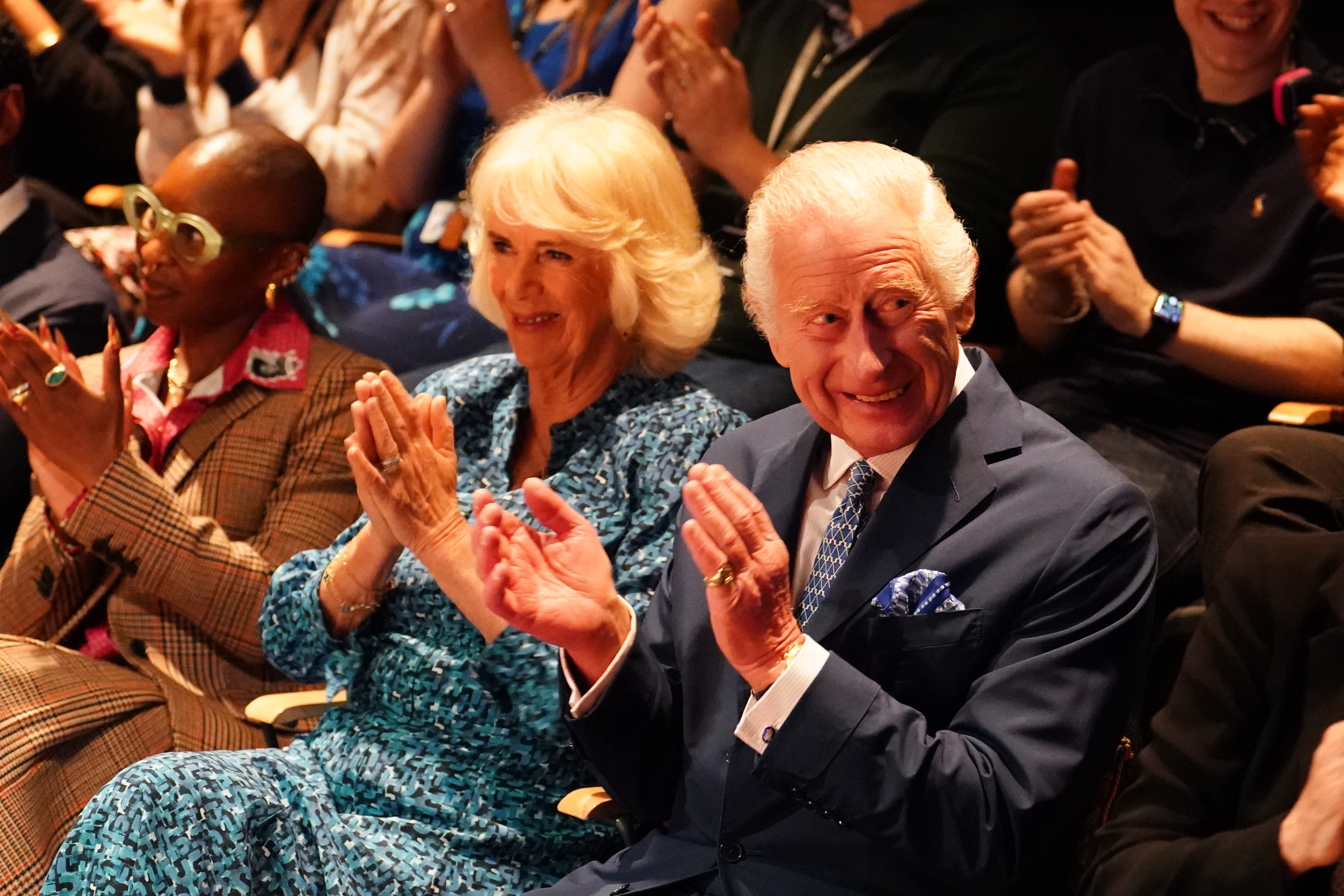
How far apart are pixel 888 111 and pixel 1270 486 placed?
4.07ft

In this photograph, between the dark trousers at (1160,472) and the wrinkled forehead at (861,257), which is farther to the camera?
the dark trousers at (1160,472)

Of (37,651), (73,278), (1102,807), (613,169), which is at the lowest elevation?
(37,651)

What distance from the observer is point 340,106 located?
3803 mm

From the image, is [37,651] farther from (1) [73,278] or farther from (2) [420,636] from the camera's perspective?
(1) [73,278]

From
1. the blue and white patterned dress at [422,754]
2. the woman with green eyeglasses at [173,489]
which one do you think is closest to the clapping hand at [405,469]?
the blue and white patterned dress at [422,754]

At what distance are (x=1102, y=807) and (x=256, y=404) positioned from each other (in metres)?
1.68

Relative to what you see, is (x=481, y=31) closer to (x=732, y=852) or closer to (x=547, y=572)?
(x=547, y=572)

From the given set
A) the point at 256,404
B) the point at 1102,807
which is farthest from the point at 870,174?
the point at 256,404

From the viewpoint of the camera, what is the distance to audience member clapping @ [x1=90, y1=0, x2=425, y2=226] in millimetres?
3713

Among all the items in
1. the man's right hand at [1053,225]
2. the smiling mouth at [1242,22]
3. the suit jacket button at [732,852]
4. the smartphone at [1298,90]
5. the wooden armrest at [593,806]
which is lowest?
the wooden armrest at [593,806]

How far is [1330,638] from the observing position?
67.1 inches

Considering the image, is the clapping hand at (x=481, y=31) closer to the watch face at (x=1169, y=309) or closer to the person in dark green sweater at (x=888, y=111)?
the person in dark green sweater at (x=888, y=111)

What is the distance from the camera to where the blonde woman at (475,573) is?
207 centimetres

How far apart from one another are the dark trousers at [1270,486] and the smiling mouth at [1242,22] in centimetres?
81
